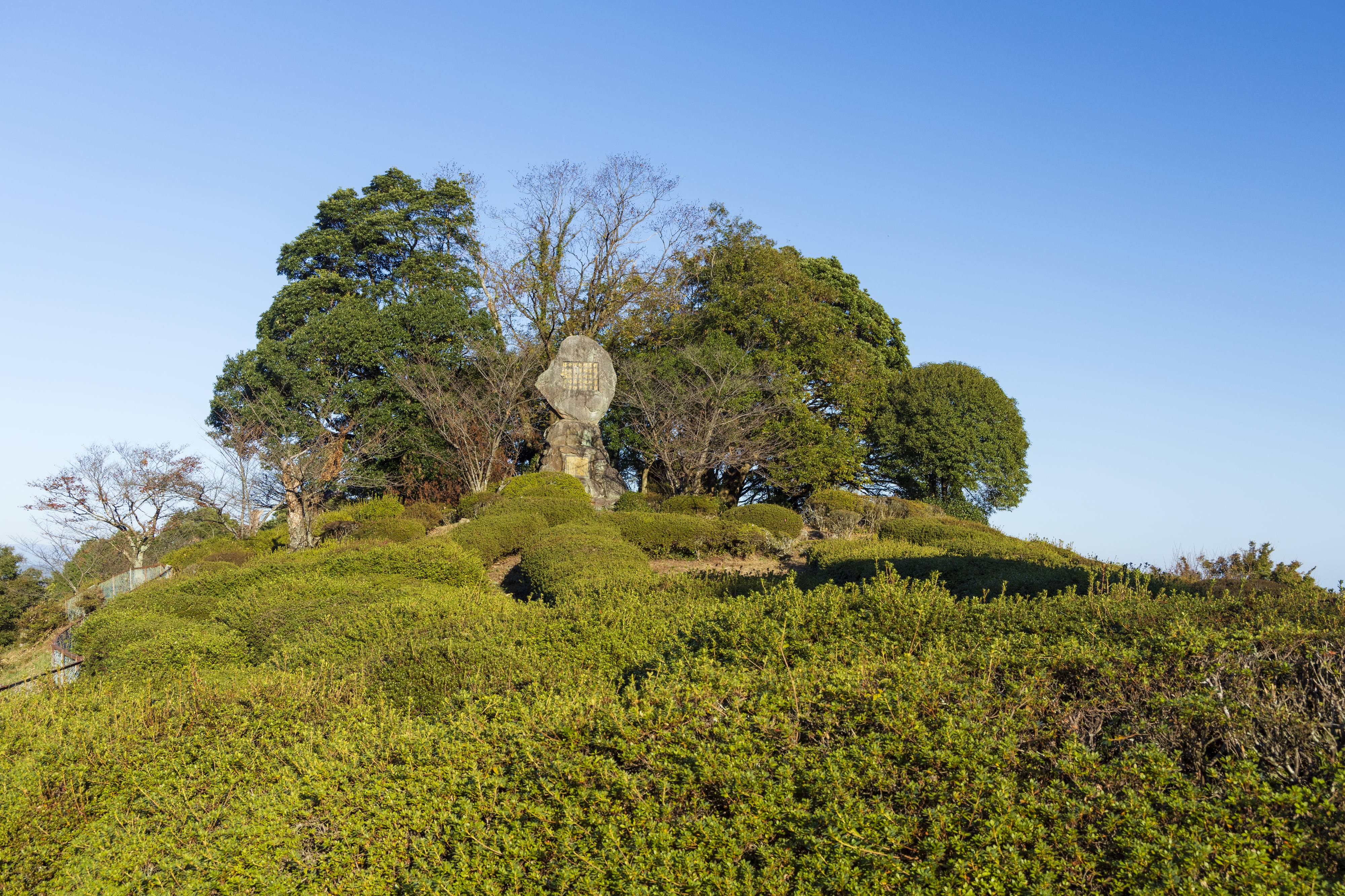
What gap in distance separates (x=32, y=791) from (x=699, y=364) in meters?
17.1

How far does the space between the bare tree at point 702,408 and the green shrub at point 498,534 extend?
732cm

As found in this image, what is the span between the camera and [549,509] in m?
14.4

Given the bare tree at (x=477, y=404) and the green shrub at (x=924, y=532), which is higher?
the bare tree at (x=477, y=404)

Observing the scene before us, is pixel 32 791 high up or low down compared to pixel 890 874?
down

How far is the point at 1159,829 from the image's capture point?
2.76 metres

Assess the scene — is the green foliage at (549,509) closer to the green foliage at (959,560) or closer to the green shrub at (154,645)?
the green foliage at (959,560)

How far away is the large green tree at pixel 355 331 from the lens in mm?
22250

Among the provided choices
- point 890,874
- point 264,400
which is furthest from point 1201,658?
point 264,400

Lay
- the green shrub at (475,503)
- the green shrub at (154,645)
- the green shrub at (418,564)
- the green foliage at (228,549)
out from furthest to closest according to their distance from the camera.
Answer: the green foliage at (228,549) → the green shrub at (475,503) → the green shrub at (418,564) → the green shrub at (154,645)

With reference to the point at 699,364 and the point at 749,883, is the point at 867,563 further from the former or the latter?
the point at 699,364

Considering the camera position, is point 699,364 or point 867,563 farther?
point 699,364

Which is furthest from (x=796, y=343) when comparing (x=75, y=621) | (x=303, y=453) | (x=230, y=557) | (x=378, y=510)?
(x=75, y=621)

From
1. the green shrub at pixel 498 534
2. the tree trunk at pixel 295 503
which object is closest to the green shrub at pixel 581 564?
the green shrub at pixel 498 534

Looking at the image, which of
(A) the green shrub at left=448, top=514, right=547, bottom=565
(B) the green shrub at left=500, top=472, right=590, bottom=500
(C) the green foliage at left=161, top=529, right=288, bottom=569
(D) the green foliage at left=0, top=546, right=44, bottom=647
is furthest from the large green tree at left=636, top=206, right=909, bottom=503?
(D) the green foliage at left=0, top=546, right=44, bottom=647
